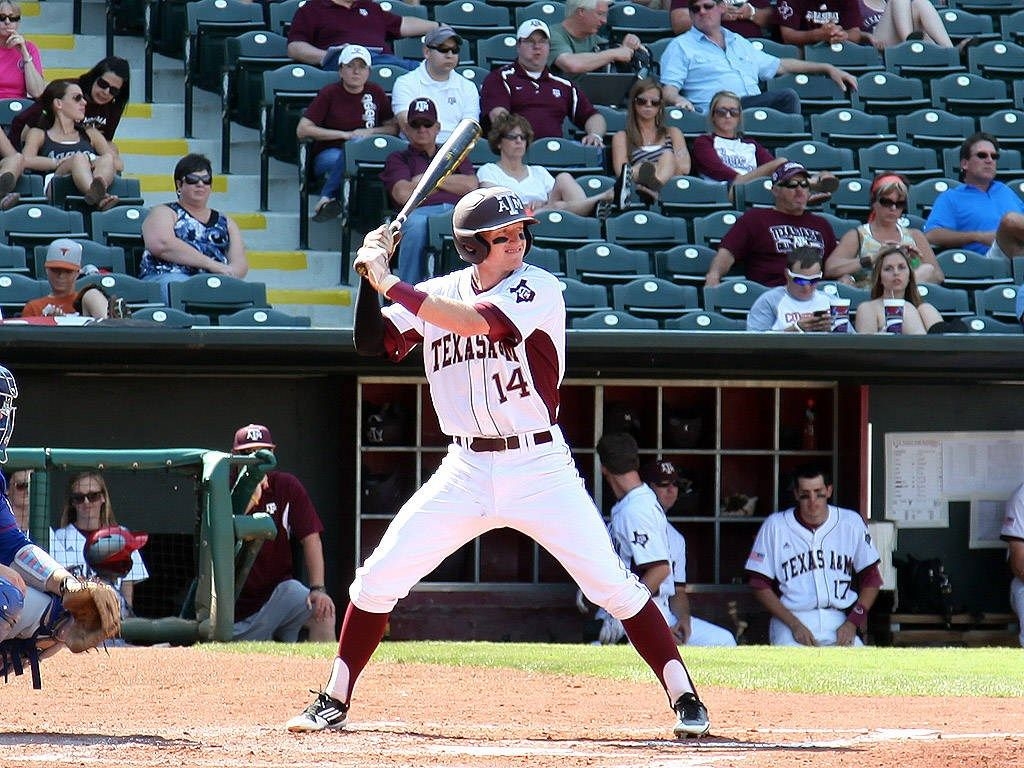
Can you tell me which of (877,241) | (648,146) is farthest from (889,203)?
(648,146)

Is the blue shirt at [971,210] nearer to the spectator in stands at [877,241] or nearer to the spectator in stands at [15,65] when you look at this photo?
the spectator in stands at [877,241]

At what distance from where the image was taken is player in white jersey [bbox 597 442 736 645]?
8477 mm

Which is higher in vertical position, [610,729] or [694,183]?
[694,183]

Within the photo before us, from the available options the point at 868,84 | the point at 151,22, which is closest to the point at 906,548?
the point at 868,84

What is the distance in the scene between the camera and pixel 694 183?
1074 cm

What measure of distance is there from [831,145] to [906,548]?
3.32 m

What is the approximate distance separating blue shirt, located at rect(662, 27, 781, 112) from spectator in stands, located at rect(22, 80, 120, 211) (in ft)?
13.1

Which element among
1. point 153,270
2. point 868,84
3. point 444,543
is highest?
→ point 868,84

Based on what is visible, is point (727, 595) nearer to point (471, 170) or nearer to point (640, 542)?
point (640, 542)

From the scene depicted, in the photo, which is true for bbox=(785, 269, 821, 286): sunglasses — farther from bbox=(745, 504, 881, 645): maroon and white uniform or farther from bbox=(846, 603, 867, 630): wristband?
bbox=(846, 603, 867, 630): wristband

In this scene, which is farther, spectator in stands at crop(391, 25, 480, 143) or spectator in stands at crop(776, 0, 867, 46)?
spectator in stands at crop(776, 0, 867, 46)

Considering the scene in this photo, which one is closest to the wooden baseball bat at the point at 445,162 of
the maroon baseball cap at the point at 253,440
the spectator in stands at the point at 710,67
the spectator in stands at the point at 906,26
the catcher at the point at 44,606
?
the catcher at the point at 44,606

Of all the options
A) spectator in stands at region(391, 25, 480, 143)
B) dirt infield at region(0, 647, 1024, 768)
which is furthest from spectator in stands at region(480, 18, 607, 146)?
dirt infield at region(0, 647, 1024, 768)

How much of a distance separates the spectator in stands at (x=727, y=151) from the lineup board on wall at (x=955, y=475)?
82.1 inches
